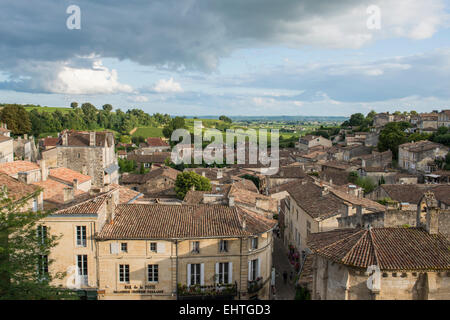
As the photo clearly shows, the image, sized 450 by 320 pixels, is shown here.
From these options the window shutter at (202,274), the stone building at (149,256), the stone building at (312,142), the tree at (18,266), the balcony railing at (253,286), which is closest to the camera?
the tree at (18,266)

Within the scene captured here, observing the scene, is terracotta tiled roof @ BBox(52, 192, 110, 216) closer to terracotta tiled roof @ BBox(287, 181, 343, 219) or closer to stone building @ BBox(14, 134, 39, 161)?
terracotta tiled roof @ BBox(287, 181, 343, 219)

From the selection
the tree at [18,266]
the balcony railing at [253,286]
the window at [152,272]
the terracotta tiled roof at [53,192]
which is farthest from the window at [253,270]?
the terracotta tiled roof at [53,192]

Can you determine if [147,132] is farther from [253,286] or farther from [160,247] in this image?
[253,286]

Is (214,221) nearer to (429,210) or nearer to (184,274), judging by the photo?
(184,274)

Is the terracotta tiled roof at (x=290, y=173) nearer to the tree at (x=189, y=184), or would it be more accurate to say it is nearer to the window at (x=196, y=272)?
the tree at (x=189, y=184)

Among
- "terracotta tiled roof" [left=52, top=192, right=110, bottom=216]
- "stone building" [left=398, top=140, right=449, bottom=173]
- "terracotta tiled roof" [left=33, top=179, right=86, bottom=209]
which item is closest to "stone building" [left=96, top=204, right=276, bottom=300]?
"terracotta tiled roof" [left=52, top=192, right=110, bottom=216]

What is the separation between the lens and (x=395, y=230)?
1897 centimetres

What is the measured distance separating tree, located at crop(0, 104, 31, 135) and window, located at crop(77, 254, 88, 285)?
8479cm

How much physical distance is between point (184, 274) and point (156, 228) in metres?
3.59

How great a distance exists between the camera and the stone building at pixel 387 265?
637 inches

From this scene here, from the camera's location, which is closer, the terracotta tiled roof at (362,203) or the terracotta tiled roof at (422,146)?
the terracotta tiled roof at (362,203)

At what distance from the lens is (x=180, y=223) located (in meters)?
27.0

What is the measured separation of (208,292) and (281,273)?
9.98m

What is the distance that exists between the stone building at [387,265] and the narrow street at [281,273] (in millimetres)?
10882
